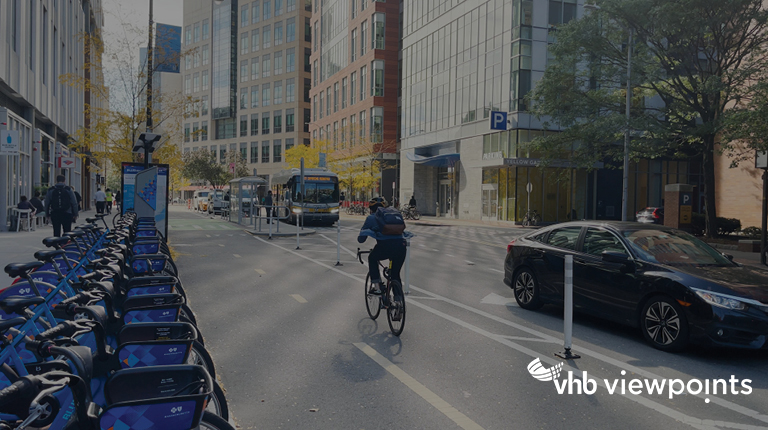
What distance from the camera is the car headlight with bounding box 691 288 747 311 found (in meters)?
6.51

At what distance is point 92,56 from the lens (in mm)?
21891

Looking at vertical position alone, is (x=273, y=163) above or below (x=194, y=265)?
above

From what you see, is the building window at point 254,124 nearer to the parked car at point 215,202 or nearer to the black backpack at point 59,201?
the parked car at point 215,202

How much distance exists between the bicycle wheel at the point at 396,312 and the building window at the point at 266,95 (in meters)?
93.6

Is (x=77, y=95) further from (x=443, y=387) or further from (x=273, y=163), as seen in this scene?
(x=273, y=163)

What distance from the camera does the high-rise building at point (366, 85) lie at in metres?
61.5

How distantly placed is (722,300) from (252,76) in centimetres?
10020

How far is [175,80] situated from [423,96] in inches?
3590

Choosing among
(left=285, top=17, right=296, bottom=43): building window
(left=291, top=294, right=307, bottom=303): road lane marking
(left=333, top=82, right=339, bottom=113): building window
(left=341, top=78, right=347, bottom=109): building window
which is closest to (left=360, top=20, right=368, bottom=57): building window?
(left=341, top=78, right=347, bottom=109): building window

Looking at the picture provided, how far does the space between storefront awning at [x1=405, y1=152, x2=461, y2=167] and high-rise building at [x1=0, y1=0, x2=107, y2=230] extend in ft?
85.0

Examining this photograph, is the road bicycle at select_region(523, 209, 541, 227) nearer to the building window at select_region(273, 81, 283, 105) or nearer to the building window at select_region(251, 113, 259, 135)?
the building window at select_region(273, 81, 283, 105)

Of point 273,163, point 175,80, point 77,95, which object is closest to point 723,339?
point 77,95

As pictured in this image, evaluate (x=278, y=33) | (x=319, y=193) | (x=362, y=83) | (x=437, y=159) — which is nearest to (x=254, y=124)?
Answer: (x=278, y=33)

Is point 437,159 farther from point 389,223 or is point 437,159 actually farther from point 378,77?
point 389,223
